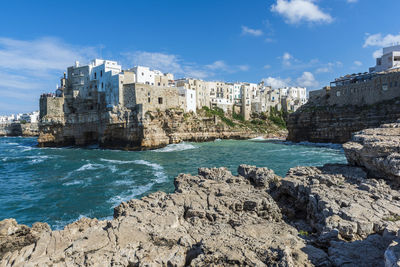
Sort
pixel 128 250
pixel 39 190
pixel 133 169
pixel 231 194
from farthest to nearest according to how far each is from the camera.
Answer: pixel 133 169
pixel 39 190
pixel 231 194
pixel 128 250

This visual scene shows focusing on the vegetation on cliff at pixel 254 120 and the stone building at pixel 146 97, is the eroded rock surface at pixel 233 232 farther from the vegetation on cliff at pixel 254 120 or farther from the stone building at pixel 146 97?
the vegetation on cliff at pixel 254 120

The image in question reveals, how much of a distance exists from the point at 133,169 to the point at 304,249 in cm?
2197

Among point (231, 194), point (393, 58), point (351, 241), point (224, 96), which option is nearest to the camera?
point (351, 241)

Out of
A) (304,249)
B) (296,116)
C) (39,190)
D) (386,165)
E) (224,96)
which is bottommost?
(39,190)

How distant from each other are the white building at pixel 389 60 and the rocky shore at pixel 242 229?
51.2 metres

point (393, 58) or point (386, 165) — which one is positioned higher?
point (393, 58)

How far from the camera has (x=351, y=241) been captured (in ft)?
20.8

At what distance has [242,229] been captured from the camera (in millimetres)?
7109

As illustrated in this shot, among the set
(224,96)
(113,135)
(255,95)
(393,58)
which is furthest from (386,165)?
(255,95)

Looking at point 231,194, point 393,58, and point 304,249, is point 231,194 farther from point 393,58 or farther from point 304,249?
point 393,58

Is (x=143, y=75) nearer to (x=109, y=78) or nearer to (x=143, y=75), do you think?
(x=143, y=75)

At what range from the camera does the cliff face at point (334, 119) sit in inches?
1516

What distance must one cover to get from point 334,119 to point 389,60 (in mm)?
19152

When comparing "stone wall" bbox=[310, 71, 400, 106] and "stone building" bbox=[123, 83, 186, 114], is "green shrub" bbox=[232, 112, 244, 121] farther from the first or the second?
"stone building" bbox=[123, 83, 186, 114]
